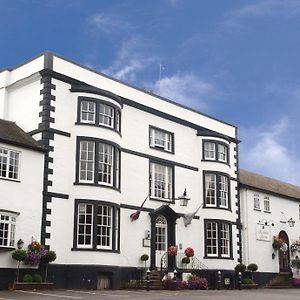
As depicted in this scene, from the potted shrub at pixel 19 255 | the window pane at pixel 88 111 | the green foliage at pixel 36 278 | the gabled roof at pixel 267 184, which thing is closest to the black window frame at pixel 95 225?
the green foliage at pixel 36 278

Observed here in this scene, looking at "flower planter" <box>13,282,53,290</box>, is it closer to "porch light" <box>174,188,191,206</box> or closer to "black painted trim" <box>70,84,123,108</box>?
"black painted trim" <box>70,84,123,108</box>

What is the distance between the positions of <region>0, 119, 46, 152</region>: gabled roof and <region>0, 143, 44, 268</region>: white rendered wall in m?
0.24

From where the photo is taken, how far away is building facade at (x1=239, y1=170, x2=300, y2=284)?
37.8m

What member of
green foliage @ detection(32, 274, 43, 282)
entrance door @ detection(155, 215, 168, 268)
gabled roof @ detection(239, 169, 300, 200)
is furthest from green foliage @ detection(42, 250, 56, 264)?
gabled roof @ detection(239, 169, 300, 200)

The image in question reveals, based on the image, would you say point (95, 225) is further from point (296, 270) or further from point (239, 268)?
point (296, 270)

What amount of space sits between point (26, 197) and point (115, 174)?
529cm

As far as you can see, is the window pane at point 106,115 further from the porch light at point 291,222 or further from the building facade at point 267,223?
the porch light at point 291,222

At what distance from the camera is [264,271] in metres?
38.5

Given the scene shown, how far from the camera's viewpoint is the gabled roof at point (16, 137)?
79.7 feet

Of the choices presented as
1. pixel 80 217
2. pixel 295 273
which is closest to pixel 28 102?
pixel 80 217

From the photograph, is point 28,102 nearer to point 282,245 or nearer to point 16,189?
point 16,189

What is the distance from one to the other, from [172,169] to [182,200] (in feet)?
7.95

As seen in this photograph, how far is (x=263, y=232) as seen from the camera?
39.2 meters

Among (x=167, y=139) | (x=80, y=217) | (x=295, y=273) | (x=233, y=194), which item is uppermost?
(x=167, y=139)
